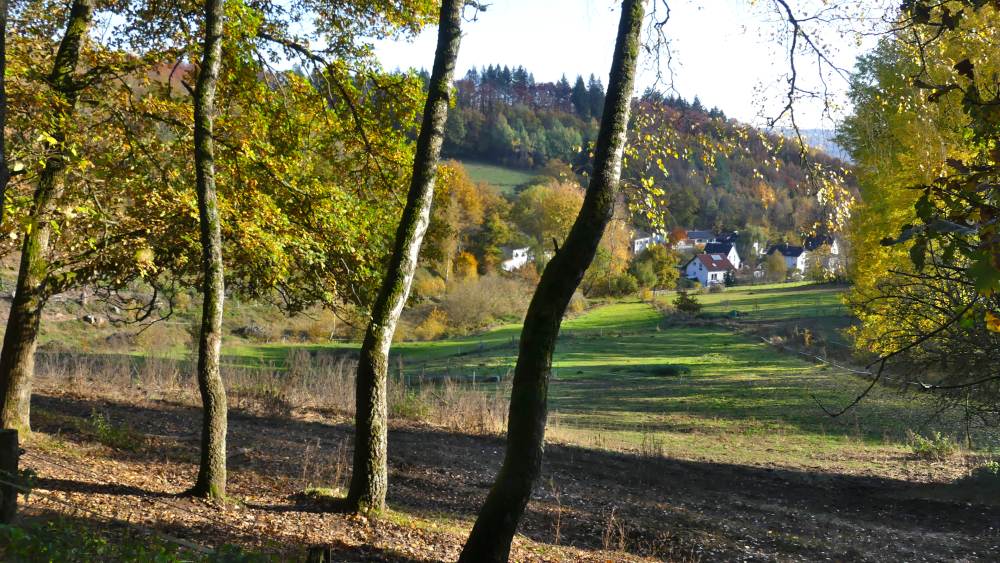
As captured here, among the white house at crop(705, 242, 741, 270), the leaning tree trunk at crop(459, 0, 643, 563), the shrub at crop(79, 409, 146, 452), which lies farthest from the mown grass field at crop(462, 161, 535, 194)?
the leaning tree trunk at crop(459, 0, 643, 563)

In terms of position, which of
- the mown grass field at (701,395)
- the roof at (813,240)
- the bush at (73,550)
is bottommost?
the mown grass field at (701,395)

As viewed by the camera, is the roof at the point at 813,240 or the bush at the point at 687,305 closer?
the roof at the point at 813,240

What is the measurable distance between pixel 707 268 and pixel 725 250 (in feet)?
18.4

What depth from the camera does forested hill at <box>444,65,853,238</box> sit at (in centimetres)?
625

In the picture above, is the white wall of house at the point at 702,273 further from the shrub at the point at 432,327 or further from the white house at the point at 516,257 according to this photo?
the shrub at the point at 432,327

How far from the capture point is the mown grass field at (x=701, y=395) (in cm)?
1545

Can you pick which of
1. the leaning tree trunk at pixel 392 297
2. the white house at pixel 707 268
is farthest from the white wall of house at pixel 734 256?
the leaning tree trunk at pixel 392 297

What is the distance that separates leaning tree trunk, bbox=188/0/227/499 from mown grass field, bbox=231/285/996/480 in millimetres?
5067

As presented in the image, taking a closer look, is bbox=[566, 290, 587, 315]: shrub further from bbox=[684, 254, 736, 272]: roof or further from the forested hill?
bbox=[684, 254, 736, 272]: roof

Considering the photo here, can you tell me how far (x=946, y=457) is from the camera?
1471 centimetres

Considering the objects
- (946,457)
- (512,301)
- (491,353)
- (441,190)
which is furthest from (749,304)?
(441,190)

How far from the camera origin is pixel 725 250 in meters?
87.6

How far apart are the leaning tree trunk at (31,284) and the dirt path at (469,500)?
67 cm

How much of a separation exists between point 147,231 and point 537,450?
5.59m
